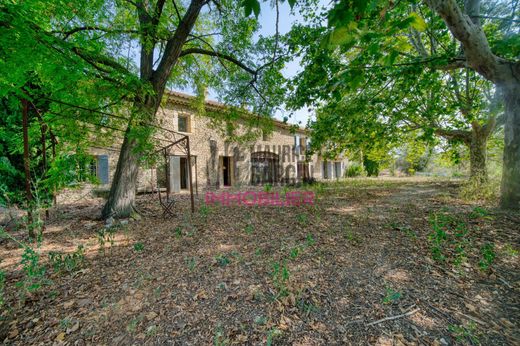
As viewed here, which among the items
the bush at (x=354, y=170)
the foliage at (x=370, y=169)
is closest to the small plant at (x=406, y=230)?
the bush at (x=354, y=170)

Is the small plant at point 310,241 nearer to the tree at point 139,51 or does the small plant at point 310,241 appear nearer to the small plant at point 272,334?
the small plant at point 272,334

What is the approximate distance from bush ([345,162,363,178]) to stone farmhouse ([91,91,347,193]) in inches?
227

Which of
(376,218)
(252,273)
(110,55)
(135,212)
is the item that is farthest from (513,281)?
(110,55)

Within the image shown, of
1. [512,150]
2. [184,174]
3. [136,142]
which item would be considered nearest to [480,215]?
[512,150]

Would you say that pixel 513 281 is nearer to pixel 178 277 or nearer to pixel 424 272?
pixel 424 272

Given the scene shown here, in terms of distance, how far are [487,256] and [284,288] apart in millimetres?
2439

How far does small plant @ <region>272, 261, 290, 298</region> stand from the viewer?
2.03 meters

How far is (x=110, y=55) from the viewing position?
14.4 ft

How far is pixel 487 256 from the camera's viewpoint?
2377 mm

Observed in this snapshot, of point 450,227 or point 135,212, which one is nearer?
point 450,227

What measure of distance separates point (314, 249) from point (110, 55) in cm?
562

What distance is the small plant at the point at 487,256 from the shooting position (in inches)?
90.8

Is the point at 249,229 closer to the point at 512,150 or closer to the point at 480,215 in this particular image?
the point at 480,215

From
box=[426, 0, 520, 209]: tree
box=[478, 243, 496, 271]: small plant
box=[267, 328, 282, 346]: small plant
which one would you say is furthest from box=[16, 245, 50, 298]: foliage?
box=[426, 0, 520, 209]: tree
